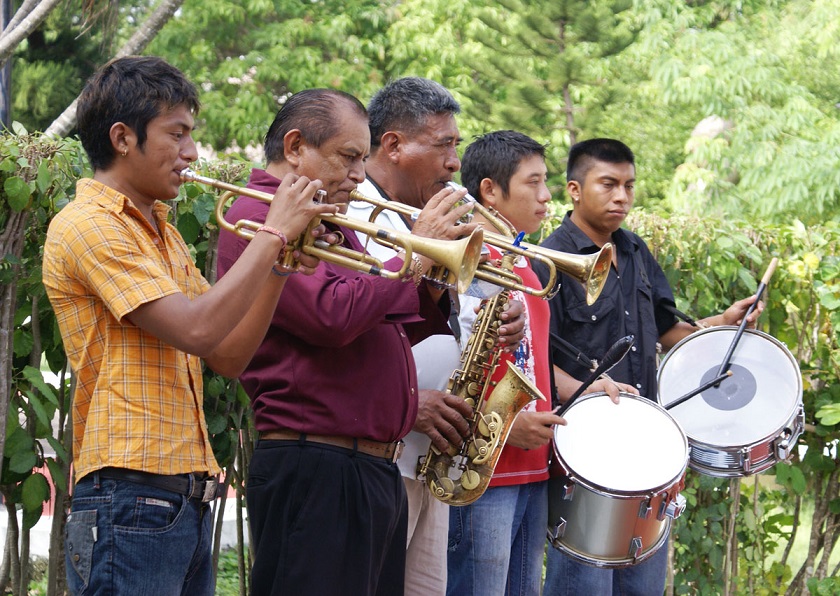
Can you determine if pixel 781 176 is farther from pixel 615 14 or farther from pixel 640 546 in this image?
pixel 640 546

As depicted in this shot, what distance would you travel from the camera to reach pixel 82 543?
242cm

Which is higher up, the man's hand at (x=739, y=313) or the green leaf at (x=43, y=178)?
the green leaf at (x=43, y=178)

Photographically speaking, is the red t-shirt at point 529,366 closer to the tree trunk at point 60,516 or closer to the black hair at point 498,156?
the black hair at point 498,156

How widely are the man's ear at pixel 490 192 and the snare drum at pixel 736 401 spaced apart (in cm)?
96

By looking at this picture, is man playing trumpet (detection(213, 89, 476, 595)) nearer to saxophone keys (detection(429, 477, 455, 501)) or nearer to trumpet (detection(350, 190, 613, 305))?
A: trumpet (detection(350, 190, 613, 305))

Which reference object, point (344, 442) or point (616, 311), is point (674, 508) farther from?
point (344, 442)

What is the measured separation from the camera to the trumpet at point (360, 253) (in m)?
2.66

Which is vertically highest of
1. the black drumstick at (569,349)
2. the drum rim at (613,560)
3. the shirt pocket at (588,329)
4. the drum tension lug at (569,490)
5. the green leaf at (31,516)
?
the shirt pocket at (588,329)

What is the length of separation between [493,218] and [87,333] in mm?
1696

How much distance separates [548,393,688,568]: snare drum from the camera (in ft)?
12.3

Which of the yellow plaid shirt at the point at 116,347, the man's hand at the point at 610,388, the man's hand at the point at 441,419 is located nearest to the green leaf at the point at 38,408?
the yellow plaid shirt at the point at 116,347

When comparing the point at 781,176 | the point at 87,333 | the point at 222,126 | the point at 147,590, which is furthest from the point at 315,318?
the point at 222,126

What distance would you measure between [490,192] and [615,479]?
1.24m

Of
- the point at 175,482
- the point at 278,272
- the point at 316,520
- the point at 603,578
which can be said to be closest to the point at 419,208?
the point at 278,272
